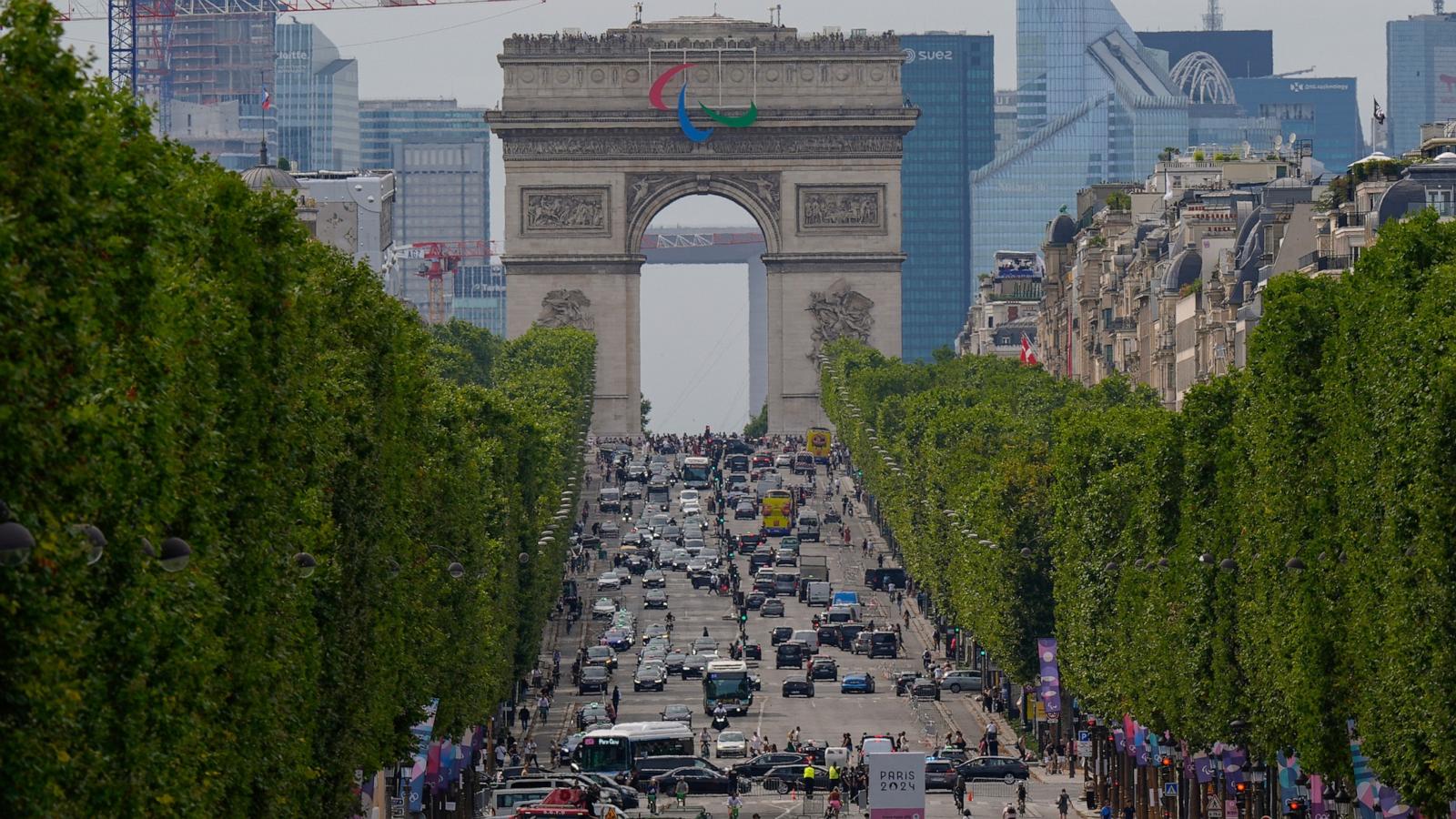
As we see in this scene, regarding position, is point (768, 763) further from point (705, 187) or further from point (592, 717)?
point (705, 187)

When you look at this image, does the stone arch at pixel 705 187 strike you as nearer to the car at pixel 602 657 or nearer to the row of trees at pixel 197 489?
the car at pixel 602 657

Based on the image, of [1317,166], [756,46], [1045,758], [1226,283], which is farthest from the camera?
[756,46]

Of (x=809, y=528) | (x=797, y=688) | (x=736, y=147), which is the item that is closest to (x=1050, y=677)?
(x=797, y=688)

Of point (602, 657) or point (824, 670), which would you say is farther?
point (602, 657)

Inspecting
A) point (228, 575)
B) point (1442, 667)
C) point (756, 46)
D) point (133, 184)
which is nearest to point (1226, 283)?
point (756, 46)

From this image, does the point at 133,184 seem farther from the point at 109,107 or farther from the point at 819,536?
the point at 819,536

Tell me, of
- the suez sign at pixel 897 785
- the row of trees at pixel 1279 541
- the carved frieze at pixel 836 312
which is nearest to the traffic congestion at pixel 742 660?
the suez sign at pixel 897 785
